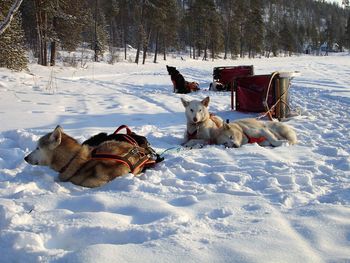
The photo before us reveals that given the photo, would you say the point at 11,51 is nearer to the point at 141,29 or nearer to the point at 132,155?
the point at 132,155

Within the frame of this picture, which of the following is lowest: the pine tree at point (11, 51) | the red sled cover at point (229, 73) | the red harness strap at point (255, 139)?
the red harness strap at point (255, 139)

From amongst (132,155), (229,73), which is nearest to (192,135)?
(132,155)

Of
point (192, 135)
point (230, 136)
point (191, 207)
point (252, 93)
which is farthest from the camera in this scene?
point (252, 93)

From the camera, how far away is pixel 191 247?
8.09 feet

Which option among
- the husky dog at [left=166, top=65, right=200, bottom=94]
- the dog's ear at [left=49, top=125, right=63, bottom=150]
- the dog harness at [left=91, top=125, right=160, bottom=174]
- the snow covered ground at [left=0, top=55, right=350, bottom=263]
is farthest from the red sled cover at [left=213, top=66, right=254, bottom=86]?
the dog's ear at [left=49, top=125, right=63, bottom=150]

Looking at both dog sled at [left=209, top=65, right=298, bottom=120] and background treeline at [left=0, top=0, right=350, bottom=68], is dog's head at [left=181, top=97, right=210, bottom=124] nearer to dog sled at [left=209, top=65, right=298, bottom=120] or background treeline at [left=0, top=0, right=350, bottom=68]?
dog sled at [left=209, top=65, right=298, bottom=120]

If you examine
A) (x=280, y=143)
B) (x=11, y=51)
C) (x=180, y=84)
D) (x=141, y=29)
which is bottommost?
(x=280, y=143)

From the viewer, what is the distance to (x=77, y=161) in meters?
4.17

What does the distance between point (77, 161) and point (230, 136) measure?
255 centimetres

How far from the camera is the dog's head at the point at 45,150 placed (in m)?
4.15

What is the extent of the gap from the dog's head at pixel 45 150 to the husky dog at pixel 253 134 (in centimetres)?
265

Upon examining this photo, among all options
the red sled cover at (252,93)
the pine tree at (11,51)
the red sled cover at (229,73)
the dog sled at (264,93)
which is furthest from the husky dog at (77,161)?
the pine tree at (11,51)

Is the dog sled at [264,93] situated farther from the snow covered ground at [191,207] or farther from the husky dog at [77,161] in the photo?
the husky dog at [77,161]

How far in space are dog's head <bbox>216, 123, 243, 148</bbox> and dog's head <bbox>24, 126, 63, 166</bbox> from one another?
262 cm
